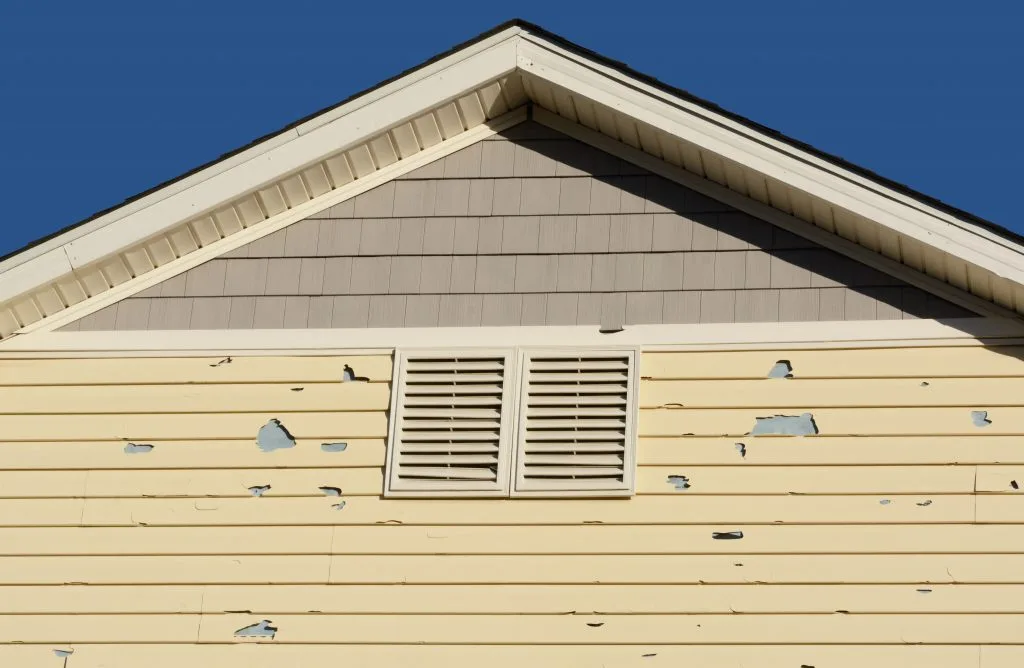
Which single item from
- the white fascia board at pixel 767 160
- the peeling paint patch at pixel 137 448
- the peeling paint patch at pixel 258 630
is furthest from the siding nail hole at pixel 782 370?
the peeling paint patch at pixel 137 448

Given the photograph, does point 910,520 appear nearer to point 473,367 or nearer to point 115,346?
point 473,367

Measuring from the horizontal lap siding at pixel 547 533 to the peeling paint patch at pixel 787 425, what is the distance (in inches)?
1.9

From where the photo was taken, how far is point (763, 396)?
10453 millimetres

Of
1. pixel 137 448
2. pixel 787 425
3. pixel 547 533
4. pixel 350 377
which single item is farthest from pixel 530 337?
pixel 137 448

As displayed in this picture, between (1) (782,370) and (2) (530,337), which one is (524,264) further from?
(1) (782,370)

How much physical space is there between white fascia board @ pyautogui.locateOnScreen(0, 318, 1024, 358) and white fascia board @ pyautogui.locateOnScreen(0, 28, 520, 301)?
485 mm

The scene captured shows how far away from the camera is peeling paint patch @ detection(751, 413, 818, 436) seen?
10312 millimetres

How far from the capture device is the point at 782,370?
10516 millimetres

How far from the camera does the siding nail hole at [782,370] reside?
34.4 feet

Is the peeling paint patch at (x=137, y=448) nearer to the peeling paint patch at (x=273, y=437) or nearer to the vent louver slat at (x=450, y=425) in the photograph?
the peeling paint patch at (x=273, y=437)

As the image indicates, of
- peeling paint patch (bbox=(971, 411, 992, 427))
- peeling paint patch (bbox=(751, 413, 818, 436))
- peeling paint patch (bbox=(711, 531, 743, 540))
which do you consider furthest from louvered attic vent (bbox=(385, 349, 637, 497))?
peeling paint patch (bbox=(971, 411, 992, 427))

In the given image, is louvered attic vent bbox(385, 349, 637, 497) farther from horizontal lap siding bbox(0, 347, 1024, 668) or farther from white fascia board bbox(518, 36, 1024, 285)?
white fascia board bbox(518, 36, 1024, 285)

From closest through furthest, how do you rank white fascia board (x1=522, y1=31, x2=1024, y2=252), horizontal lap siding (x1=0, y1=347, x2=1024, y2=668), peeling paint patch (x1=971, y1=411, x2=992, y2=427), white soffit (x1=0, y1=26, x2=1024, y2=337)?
horizontal lap siding (x1=0, y1=347, x2=1024, y2=668)
peeling paint patch (x1=971, y1=411, x2=992, y2=427)
white fascia board (x1=522, y1=31, x2=1024, y2=252)
white soffit (x1=0, y1=26, x2=1024, y2=337)

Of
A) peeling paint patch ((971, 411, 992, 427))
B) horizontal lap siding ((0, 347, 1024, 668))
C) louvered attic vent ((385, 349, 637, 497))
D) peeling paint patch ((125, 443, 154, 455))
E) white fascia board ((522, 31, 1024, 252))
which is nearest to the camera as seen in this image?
horizontal lap siding ((0, 347, 1024, 668))
